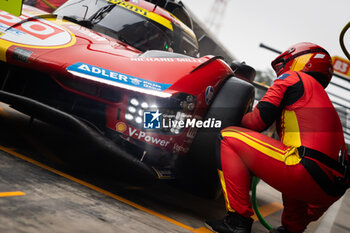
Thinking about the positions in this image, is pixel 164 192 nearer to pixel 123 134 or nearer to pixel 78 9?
pixel 123 134

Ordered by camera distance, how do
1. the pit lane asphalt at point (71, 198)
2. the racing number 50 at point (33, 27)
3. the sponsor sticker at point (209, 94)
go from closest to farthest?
the pit lane asphalt at point (71, 198) < the sponsor sticker at point (209, 94) < the racing number 50 at point (33, 27)

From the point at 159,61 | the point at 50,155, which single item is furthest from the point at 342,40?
the point at 50,155

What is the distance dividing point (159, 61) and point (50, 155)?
4.29 ft

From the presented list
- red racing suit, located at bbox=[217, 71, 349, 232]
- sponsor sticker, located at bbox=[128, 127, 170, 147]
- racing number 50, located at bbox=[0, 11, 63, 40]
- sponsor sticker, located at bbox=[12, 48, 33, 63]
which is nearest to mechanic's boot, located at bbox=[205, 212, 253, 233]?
red racing suit, located at bbox=[217, 71, 349, 232]

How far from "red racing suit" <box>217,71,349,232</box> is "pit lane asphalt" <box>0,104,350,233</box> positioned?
516 mm

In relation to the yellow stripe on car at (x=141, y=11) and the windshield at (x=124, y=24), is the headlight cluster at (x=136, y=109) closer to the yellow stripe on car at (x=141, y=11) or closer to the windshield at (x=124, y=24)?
the windshield at (x=124, y=24)

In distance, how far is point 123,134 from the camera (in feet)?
8.21

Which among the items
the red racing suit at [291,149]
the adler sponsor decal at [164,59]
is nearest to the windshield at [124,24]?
the adler sponsor decal at [164,59]

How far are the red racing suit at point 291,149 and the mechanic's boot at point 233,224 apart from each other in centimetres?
5

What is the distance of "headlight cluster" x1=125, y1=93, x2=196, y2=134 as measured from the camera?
2.46 meters

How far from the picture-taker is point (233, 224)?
2432mm

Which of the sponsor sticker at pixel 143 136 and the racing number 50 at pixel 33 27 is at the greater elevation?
the racing number 50 at pixel 33 27

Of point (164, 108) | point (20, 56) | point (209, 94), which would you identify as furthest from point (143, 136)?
point (20, 56)

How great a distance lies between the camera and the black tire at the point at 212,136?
2.65 m
